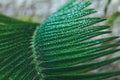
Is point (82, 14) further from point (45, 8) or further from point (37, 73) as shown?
point (45, 8)

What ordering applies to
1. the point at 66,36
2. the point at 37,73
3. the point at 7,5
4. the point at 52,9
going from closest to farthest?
the point at 37,73
the point at 66,36
the point at 52,9
the point at 7,5

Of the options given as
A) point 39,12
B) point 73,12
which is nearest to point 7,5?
point 39,12

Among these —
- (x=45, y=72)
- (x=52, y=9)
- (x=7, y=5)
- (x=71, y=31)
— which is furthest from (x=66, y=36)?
(x=7, y=5)

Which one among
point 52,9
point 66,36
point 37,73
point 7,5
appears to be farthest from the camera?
point 7,5

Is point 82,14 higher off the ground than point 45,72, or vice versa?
point 82,14

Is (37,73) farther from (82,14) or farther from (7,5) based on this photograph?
(7,5)

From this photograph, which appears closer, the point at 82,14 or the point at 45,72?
the point at 45,72
